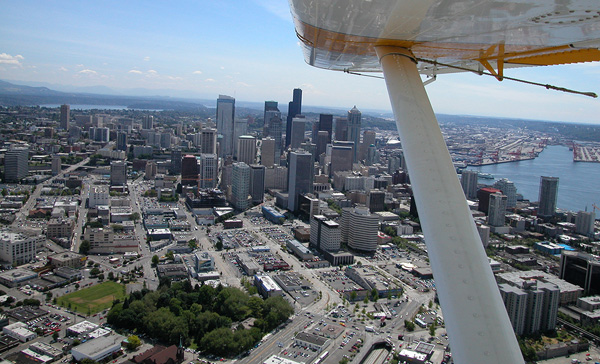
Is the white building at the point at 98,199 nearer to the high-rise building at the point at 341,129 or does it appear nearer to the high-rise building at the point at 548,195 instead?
the high-rise building at the point at 548,195

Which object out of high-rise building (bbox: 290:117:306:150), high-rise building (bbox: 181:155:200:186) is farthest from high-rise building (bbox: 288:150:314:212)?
high-rise building (bbox: 290:117:306:150)

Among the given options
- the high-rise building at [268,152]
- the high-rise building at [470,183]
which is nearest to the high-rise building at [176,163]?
the high-rise building at [268,152]

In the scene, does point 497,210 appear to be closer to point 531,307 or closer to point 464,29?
point 531,307

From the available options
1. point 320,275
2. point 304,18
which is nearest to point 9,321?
point 320,275

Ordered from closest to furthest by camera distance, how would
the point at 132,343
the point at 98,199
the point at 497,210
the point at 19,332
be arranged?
the point at 132,343
the point at 19,332
the point at 497,210
the point at 98,199

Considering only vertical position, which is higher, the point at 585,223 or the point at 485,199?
the point at 485,199

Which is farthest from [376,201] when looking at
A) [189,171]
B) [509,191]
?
[189,171]

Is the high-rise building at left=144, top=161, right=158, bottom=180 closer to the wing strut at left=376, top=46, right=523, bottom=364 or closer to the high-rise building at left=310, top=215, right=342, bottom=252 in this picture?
the high-rise building at left=310, top=215, right=342, bottom=252
